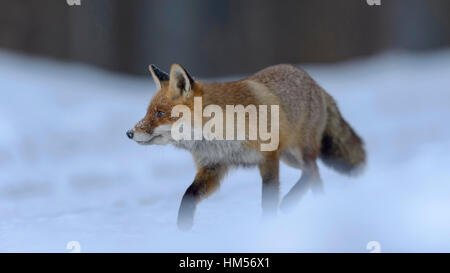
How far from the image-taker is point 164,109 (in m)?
2.27

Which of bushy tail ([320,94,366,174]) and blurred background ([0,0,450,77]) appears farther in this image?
A: blurred background ([0,0,450,77])

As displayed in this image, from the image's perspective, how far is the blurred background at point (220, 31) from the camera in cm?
501

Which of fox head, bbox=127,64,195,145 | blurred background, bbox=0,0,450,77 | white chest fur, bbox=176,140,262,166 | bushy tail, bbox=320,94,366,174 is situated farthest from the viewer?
blurred background, bbox=0,0,450,77

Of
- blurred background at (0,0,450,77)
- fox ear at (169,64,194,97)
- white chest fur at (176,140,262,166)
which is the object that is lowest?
white chest fur at (176,140,262,166)

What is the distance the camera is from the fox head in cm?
222

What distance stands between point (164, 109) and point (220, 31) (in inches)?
143

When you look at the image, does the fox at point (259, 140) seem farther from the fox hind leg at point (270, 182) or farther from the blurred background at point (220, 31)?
the blurred background at point (220, 31)

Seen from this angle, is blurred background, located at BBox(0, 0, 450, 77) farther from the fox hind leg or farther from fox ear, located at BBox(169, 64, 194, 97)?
the fox hind leg

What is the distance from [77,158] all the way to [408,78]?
151 inches

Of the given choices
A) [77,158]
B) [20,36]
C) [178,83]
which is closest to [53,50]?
[20,36]

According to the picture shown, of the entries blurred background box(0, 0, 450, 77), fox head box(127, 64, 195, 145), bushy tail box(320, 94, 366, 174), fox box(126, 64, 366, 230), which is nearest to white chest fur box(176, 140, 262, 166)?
fox box(126, 64, 366, 230)

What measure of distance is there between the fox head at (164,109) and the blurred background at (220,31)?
2661mm

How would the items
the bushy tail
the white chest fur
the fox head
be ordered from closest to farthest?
the fox head < the white chest fur < the bushy tail

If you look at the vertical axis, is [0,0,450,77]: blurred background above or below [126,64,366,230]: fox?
above
